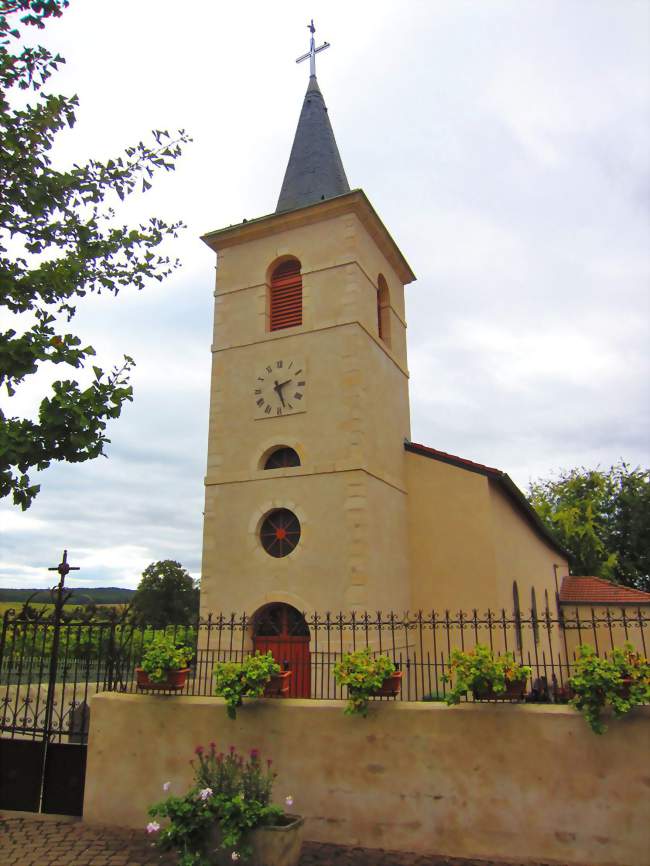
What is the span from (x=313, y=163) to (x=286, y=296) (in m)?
4.65

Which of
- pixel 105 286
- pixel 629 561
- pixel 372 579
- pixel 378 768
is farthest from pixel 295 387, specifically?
pixel 629 561

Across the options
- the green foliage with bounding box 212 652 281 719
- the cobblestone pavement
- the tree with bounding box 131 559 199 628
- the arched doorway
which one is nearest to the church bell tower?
the arched doorway

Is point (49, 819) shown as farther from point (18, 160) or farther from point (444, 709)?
→ point (18, 160)

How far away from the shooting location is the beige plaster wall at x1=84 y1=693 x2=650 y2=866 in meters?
5.89

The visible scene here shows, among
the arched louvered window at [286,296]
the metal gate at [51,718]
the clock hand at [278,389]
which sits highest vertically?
the arched louvered window at [286,296]

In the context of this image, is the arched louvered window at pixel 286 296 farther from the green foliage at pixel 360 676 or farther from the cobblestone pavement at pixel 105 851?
the cobblestone pavement at pixel 105 851

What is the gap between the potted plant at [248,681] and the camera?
6957mm

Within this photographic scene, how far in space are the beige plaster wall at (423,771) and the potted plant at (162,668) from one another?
0.60ft

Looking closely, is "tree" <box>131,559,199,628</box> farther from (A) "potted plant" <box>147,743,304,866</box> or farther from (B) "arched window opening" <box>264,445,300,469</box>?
(A) "potted plant" <box>147,743,304,866</box>

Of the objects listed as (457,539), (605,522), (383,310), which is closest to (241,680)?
(457,539)

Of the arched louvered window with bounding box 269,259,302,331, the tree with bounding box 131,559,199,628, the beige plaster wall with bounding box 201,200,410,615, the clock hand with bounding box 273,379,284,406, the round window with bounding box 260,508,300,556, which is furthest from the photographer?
the tree with bounding box 131,559,199,628

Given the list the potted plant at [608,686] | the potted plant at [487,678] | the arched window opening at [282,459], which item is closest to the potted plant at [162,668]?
the potted plant at [487,678]

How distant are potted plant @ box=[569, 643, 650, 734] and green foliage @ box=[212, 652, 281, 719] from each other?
127 inches

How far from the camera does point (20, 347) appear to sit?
6215 mm
